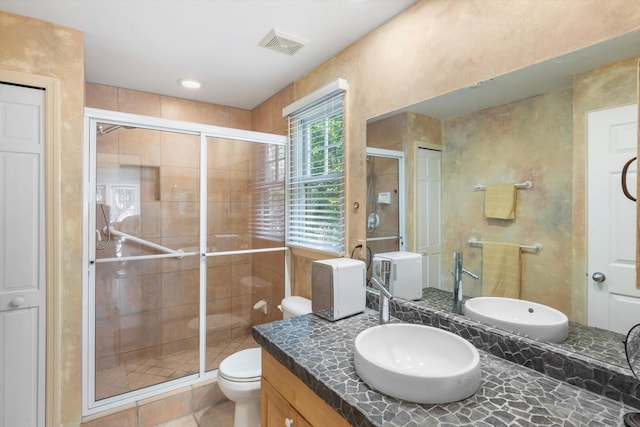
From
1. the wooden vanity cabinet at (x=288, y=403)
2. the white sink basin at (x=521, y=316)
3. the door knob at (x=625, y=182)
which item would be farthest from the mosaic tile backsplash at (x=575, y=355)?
the wooden vanity cabinet at (x=288, y=403)

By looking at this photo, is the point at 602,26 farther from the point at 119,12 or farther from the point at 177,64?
the point at 177,64

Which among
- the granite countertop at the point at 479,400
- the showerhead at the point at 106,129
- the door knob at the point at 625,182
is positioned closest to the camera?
the granite countertop at the point at 479,400

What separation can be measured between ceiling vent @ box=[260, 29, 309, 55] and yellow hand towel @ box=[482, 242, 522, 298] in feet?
5.24

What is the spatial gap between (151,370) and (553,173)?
111 inches

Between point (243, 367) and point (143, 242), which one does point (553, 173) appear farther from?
point (143, 242)

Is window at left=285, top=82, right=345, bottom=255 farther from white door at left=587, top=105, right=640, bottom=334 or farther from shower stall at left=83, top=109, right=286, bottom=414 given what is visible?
white door at left=587, top=105, right=640, bottom=334

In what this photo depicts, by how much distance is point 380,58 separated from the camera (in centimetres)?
181

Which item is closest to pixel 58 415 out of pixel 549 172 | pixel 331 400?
pixel 331 400

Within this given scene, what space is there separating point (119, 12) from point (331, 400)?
6.96ft

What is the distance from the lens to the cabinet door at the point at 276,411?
1.17 metres

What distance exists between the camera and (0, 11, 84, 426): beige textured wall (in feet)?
5.85

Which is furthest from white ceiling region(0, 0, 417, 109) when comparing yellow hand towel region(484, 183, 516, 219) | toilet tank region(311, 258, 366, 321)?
toilet tank region(311, 258, 366, 321)

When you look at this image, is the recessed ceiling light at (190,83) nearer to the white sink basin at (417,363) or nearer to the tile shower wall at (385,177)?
the tile shower wall at (385,177)

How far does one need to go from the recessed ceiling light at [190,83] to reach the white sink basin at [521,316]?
8.51 ft
